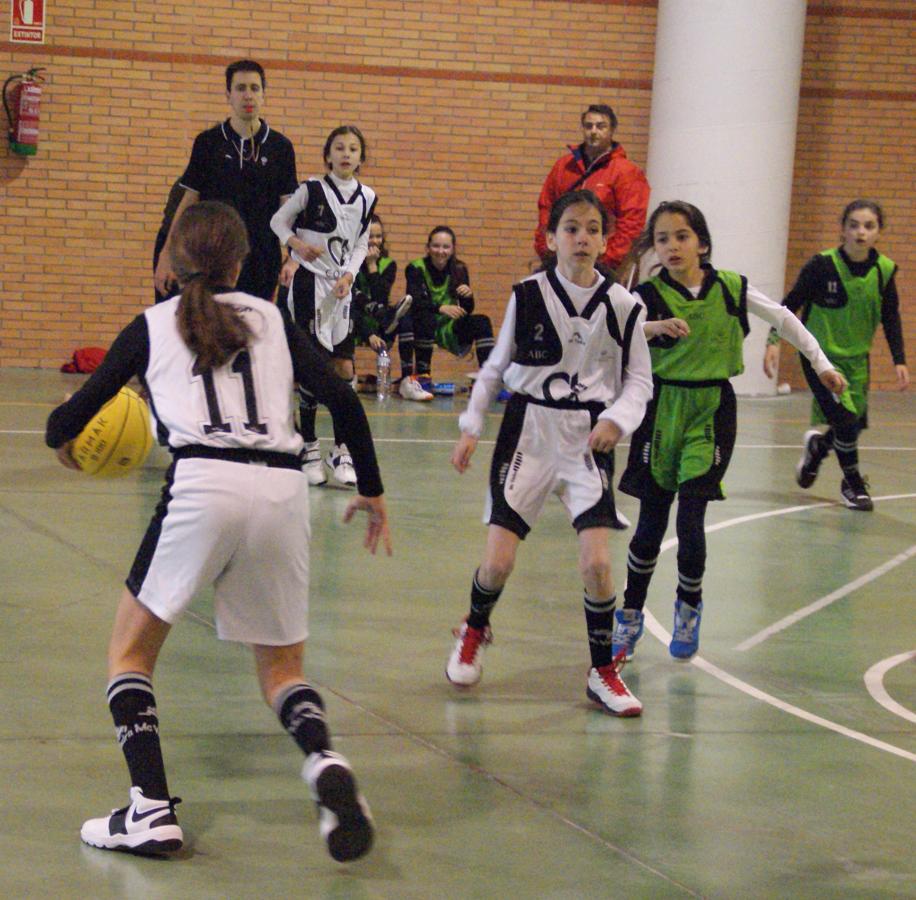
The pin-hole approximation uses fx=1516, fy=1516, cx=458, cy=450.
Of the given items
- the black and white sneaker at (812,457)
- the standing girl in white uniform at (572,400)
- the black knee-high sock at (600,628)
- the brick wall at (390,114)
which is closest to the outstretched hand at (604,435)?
the standing girl in white uniform at (572,400)

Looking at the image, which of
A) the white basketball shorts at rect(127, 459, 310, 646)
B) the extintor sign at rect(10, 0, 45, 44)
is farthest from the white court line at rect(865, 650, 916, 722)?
the extintor sign at rect(10, 0, 45, 44)

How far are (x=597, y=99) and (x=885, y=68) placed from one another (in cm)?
327

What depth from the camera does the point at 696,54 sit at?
15219mm

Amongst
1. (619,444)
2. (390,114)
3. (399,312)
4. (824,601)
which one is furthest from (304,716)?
(390,114)

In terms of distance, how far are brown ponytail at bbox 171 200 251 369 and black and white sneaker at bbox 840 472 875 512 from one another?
6.37 m

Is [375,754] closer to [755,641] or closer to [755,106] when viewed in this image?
[755,641]

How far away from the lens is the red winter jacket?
12586mm

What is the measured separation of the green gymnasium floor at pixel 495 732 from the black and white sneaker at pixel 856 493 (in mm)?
980

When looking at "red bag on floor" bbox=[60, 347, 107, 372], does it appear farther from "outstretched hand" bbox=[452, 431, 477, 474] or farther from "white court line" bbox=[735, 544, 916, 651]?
"outstretched hand" bbox=[452, 431, 477, 474]

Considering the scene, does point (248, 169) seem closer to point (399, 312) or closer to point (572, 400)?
point (572, 400)

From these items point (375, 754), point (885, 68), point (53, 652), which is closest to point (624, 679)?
point (375, 754)

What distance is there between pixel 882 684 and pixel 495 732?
167 centimetres

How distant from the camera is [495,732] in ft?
16.3

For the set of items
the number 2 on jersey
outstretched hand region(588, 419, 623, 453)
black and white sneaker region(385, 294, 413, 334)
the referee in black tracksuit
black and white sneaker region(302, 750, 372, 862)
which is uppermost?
the referee in black tracksuit
